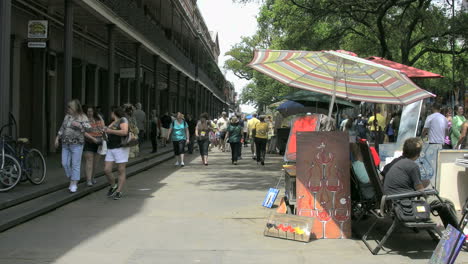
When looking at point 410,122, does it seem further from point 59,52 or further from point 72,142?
point 59,52

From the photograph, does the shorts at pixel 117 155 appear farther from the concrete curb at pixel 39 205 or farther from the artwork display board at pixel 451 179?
the artwork display board at pixel 451 179

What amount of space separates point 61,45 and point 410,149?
14.2 m

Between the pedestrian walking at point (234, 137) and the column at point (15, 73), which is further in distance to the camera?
the pedestrian walking at point (234, 137)

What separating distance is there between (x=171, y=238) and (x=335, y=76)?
3.52 m

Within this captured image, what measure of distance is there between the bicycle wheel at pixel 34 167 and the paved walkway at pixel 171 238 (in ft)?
3.12

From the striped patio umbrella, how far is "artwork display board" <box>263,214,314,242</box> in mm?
2235

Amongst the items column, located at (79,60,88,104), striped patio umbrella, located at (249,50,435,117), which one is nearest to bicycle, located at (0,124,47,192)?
striped patio umbrella, located at (249,50,435,117)

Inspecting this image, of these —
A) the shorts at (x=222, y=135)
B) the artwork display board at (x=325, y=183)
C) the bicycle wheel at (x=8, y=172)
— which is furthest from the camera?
the shorts at (x=222, y=135)

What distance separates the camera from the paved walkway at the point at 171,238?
5.25 metres

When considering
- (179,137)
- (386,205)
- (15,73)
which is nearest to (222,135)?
(179,137)

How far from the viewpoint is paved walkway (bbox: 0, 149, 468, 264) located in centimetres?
525

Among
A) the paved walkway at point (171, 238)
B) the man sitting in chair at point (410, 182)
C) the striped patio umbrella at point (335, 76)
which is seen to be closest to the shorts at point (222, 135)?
the paved walkway at point (171, 238)

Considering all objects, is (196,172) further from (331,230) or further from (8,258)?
(8,258)

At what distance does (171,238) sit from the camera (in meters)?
6.09
